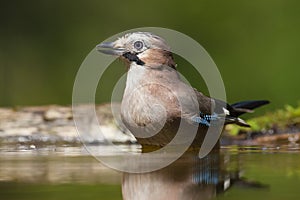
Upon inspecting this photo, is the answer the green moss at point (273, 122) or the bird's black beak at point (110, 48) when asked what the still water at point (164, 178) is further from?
the green moss at point (273, 122)

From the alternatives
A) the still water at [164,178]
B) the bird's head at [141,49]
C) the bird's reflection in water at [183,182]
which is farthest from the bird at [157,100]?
the bird's reflection in water at [183,182]

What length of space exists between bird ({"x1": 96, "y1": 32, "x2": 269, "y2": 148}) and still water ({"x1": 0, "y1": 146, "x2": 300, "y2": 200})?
24.1 inches

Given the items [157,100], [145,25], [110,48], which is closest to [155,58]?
[110,48]

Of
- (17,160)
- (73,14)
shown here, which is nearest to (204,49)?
(73,14)

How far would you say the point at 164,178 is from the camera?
321 cm

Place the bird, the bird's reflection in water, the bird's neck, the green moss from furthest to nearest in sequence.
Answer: the green moss < the bird's neck < the bird < the bird's reflection in water

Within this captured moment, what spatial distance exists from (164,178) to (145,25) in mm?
6034

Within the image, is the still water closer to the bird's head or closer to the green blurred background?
the bird's head

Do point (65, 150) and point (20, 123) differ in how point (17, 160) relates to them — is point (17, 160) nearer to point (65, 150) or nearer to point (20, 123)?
point (65, 150)

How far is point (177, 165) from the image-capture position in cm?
366

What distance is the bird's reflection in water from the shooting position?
A: 2836 mm

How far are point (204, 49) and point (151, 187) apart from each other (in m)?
5.86

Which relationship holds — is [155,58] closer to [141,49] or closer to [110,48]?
[141,49]

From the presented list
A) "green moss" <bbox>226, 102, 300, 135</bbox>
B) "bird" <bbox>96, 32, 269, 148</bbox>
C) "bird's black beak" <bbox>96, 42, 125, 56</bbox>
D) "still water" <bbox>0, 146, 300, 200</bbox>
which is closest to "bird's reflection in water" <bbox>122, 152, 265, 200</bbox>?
"still water" <bbox>0, 146, 300, 200</bbox>
